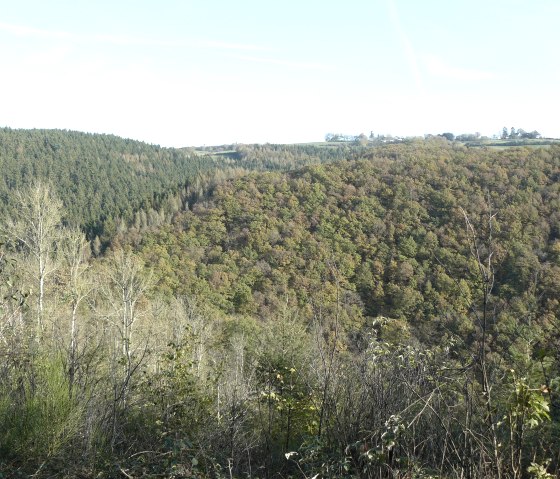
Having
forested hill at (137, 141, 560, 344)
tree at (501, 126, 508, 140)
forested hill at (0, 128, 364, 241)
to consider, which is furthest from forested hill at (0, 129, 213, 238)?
tree at (501, 126, 508, 140)

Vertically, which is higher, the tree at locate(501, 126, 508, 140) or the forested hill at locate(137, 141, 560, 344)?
the tree at locate(501, 126, 508, 140)

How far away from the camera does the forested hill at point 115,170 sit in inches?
2031

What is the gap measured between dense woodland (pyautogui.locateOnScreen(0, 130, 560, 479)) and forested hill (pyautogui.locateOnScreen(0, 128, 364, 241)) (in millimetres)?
712

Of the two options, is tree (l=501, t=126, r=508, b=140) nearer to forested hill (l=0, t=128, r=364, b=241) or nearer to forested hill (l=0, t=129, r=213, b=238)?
forested hill (l=0, t=128, r=364, b=241)

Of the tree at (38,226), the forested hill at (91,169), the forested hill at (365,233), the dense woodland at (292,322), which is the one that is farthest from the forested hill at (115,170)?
the tree at (38,226)

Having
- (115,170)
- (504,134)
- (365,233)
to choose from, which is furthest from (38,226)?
(504,134)

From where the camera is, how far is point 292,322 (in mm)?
11602

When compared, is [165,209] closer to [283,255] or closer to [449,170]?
[283,255]

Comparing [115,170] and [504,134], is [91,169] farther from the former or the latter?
[504,134]

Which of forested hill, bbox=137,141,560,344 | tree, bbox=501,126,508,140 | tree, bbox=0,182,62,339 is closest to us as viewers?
tree, bbox=0,182,62,339

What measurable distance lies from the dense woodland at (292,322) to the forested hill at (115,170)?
71cm

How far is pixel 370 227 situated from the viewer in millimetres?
45344

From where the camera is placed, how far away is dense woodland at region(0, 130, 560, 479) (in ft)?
8.42

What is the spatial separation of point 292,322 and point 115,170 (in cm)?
8482
